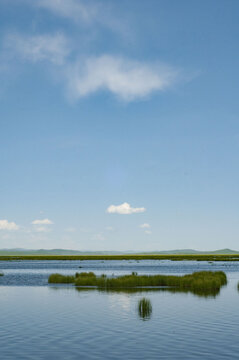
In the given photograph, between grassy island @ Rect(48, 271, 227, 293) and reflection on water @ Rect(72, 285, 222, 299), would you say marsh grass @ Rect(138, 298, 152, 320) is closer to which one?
reflection on water @ Rect(72, 285, 222, 299)

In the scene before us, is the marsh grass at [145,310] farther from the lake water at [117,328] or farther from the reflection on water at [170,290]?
the reflection on water at [170,290]

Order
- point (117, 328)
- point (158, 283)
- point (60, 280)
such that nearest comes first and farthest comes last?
point (117, 328) < point (158, 283) < point (60, 280)

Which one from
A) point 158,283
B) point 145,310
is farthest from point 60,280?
point 145,310

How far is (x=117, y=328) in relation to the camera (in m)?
24.7

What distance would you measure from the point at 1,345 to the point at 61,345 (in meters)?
2.85

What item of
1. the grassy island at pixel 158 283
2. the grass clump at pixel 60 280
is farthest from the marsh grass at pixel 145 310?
the grass clump at pixel 60 280

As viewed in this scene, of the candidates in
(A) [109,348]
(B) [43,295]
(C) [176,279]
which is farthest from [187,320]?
(C) [176,279]

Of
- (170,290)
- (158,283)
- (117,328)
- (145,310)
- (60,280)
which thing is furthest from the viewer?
(60,280)

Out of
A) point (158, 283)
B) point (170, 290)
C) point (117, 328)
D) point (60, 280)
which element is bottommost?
point (117, 328)

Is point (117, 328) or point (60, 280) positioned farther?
point (60, 280)

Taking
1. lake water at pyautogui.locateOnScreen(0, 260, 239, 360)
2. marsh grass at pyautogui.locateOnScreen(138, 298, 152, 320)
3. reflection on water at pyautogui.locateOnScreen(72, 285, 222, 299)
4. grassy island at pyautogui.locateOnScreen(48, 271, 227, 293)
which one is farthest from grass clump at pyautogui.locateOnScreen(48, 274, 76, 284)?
marsh grass at pyautogui.locateOnScreen(138, 298, 152, 320)

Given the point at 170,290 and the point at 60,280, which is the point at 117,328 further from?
the point at 60,280

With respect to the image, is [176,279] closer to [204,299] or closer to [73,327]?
[204,299]

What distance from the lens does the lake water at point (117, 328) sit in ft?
62.3
